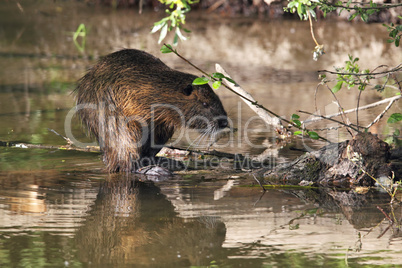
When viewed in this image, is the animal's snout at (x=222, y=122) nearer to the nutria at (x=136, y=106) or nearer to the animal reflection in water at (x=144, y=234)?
the nutria at (x=136, y=106)

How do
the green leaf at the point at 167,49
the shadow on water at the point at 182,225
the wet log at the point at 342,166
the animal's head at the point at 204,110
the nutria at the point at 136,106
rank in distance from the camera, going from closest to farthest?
the shadow on water at the point at 182,225, the green leaf at the point at 167,49, the wet log at the point at 342,166, the nutria at the point at 136,106, the animal's head at the point at 204,110

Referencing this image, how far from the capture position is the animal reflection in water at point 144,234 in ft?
9.99

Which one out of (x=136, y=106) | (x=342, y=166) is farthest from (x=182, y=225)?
(x=136, y=106)

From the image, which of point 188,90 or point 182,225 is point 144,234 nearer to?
point 182,225

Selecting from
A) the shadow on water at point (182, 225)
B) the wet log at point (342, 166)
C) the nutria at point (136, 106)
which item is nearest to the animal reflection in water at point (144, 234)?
the shadow on water at point (182, 225)

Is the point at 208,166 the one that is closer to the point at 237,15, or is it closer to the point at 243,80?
the point at 243,80

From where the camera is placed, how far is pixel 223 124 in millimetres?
4914

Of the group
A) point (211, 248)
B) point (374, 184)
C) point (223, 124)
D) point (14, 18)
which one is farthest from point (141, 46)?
point (211, 248)

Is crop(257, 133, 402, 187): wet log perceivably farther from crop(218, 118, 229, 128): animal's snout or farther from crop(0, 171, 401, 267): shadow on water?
crop(218, 118, 229, 128): animal's snout

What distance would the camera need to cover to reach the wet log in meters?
4.20

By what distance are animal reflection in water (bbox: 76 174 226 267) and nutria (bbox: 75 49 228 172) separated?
0.72 m

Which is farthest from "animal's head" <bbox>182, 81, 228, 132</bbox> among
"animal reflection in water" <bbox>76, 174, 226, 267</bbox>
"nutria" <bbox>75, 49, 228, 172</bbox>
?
"animal reflection in water" <bbox>76, 174, 226, 267</bbox>

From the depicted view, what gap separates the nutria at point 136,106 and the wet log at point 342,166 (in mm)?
742

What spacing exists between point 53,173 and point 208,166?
1.13 metres
